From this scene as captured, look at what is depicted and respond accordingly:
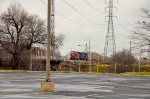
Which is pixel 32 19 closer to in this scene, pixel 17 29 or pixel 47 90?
pixel 17 29

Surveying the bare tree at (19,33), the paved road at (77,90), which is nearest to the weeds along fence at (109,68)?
the bare tree at (19,33)

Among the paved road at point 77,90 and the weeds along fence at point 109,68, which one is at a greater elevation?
the weeds along fence at point 109,68

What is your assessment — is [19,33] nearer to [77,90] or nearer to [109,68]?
[109,68]

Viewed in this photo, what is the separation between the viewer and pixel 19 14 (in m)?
89.4

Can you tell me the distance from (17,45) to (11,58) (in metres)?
2.61

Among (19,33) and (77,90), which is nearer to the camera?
(77,90)

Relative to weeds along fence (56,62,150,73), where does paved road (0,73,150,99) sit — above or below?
below

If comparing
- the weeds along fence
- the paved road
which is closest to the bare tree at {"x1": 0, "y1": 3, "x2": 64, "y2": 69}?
the weeds along fence

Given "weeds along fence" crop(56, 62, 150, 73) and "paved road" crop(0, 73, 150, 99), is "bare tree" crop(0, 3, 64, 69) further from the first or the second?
"paved road" crop(0, 73, 150, 99)

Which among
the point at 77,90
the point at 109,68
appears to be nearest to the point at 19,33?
the point at 109,68

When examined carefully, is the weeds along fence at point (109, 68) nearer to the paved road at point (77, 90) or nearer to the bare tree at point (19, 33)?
the bare tree at point (19, 33)

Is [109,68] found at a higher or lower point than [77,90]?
higher

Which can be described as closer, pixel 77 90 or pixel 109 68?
pixel 77 90

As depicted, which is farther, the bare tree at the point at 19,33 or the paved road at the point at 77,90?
the bare tree at the point at 19,33
